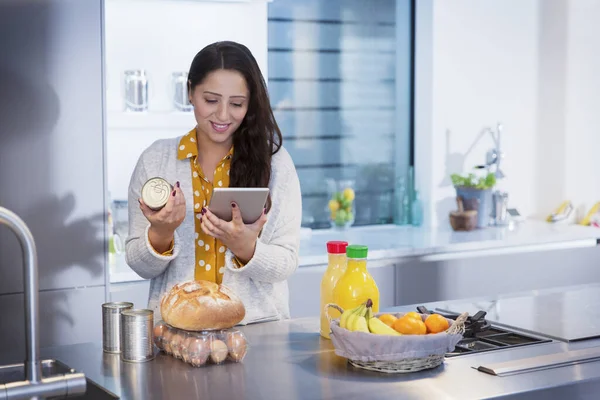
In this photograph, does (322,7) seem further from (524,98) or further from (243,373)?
(243,373)

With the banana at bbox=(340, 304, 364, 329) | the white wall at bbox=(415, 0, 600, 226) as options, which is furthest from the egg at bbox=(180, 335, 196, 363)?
the white wall at bbox=(415, 0, 600, 226)

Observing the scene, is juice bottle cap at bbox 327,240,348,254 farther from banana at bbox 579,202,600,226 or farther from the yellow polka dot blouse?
banana at bbox 579,202,600,226

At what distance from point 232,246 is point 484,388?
776 millimetres

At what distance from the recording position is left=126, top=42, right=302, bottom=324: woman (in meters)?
2.20

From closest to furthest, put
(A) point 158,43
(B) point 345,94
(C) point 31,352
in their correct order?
(C) point 31,352 → (A) point 158,43 → (B) point 345,94

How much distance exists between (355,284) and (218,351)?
35 cm

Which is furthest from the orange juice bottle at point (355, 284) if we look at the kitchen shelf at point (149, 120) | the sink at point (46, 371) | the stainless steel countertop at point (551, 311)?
the kitchen shelf at point (149, 120)

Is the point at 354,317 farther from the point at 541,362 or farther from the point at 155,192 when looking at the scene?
the point at 155,192

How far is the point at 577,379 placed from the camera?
171 cm

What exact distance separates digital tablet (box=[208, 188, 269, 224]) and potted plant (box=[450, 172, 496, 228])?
2.35 m

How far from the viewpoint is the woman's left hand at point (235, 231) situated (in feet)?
6.80

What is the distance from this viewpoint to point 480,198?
14.1ft

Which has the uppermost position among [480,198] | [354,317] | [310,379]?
[480,198]

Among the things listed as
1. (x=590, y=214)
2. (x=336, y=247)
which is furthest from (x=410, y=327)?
(x=590, y=214)
